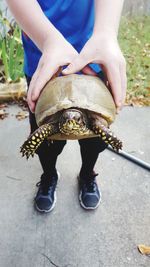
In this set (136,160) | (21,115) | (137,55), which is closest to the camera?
(136,160)

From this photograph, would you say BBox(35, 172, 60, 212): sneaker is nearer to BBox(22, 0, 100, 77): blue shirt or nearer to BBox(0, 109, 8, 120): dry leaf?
BBox(22, 0, 100, 77): blue shirt

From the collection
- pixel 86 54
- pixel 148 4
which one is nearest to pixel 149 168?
pixel 86 54

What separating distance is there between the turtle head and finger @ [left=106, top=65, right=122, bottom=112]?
0.44 ft

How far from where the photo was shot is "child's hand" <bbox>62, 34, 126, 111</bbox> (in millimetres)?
1132

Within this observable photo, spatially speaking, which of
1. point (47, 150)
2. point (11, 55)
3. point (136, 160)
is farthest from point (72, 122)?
point (11, 55)

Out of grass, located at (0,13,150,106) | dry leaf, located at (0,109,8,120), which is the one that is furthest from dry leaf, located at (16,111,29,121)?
grass, located at (0,13,150,106)

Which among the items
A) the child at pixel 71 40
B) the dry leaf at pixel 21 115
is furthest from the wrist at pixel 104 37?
the dry leaf at pixel 21 115

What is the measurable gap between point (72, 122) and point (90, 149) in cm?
57

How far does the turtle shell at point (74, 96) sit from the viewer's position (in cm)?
116

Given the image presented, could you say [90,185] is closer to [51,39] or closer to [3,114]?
[51,39]

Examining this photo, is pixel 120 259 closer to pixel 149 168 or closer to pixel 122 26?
pixel 149 168

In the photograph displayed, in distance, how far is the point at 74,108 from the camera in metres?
1.16

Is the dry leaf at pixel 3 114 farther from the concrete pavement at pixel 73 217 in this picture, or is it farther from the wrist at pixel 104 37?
the wrist at pixel 104 37

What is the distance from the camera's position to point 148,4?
5465mm
